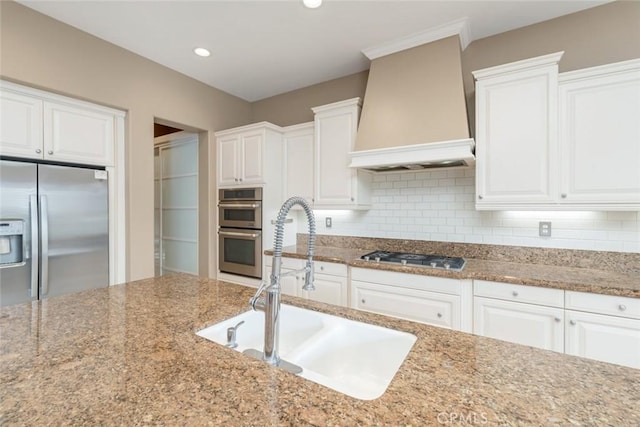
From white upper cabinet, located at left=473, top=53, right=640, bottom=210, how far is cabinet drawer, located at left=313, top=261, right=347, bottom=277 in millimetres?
1196

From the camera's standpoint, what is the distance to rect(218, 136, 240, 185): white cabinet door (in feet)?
10.7

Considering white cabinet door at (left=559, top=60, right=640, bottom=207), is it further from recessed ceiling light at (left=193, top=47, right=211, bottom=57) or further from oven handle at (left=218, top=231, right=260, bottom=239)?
recessed ceiling light at (left=193, top=47, right=211, bottom=57)

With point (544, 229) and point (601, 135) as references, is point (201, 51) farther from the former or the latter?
point (544, 229)

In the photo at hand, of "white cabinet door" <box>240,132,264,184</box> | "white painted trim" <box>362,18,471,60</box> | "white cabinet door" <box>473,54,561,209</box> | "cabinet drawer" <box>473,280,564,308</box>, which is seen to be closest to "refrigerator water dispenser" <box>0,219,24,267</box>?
"white cabinet door" <box>240,132,264,184</box>

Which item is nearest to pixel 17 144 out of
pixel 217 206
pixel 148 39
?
pixel 148 39

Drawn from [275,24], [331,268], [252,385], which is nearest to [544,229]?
[331,268]

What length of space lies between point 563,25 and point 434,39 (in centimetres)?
91

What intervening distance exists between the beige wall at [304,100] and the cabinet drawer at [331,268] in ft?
5.72

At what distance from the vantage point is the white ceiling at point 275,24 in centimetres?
206

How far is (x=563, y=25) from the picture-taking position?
217 centimetres

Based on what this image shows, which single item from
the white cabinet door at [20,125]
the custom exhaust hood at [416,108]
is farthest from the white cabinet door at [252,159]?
the white cabinet door at [20,125]

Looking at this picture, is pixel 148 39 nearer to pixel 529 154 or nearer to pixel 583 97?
pixel 529 154

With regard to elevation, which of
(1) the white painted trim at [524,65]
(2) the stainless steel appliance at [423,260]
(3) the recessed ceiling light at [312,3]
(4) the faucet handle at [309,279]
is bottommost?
(2) the stainless steel appliance at [423,260]

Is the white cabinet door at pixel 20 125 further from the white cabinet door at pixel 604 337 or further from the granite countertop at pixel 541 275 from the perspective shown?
the white cabinet door at pixel 604 337
